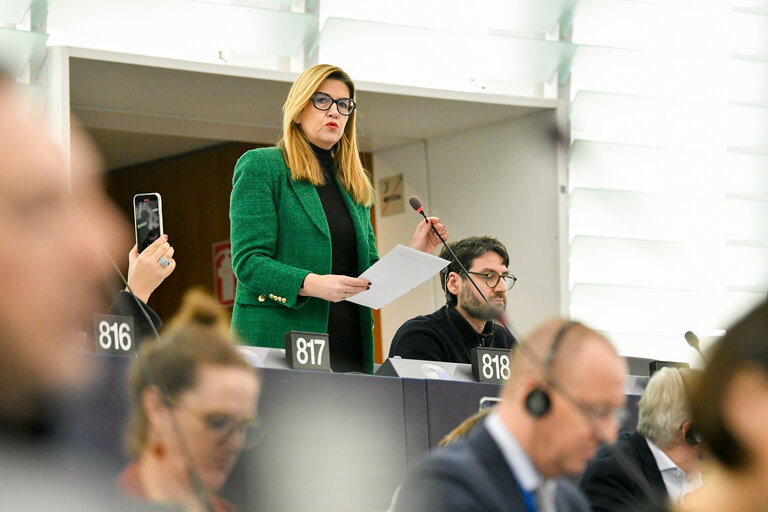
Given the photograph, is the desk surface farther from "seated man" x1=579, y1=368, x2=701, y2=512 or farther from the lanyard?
the lanyard

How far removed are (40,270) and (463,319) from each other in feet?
9.81

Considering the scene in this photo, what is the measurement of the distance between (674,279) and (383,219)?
4.64 feet

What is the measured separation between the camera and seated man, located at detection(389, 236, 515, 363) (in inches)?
134

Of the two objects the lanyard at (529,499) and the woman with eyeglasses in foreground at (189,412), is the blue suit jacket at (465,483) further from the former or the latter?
the woman with eyeglasses in foreground at (189,412)

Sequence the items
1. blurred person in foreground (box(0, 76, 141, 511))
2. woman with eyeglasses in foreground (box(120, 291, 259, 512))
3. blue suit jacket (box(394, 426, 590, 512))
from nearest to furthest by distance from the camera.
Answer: blurred person in foreground (box(0, 76, 141, 511)) → woman with eyeglasses in foreground (box(120, 291, 259, 512)) → blue suit jacket (box(394, 426, 590, 512))

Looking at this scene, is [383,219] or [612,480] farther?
[383,219]

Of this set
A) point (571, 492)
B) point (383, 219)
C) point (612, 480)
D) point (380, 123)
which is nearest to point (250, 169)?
point (612, 480)

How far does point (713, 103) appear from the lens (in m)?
5.52

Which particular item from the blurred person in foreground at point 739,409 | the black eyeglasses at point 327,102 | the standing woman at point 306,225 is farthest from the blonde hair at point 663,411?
the blurred person in foreground at point 739,409

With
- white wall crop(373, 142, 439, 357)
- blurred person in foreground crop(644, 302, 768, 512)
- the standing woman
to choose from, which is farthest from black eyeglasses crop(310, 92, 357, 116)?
white wall crop(373, 142, 439, 357)

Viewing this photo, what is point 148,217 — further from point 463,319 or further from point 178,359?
point 178,359

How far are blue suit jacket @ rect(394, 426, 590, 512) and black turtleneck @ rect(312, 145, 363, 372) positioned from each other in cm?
155

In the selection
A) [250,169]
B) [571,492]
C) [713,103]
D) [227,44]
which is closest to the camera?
[571,492]

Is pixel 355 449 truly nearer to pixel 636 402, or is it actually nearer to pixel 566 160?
pixel 636 402
